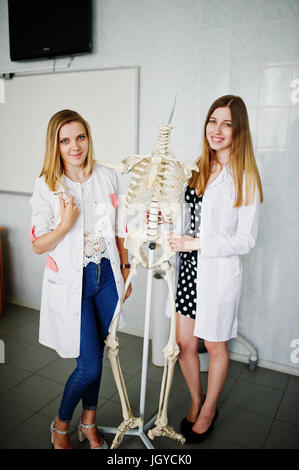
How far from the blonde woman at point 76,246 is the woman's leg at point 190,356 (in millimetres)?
353

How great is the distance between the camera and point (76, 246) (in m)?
1.51

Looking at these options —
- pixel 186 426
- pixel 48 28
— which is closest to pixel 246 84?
pixel 48 28

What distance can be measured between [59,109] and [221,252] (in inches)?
75.7

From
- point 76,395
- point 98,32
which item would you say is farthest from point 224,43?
point 76,395

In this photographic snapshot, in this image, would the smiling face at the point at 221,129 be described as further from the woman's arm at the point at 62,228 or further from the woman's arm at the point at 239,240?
Result: the woman's arm at the point at 62,228

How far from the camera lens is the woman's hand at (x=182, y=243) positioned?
5.00ft

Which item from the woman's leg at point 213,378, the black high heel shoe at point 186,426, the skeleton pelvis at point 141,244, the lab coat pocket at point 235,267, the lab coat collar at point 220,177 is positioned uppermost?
the lab coat collar at point 220,177

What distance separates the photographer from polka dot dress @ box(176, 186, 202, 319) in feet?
5.60

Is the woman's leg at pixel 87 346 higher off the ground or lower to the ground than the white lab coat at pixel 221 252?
lower

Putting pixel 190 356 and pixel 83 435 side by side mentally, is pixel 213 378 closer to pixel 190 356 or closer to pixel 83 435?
pixel 190 356

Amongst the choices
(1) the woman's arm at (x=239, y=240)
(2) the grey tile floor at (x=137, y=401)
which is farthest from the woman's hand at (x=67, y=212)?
(2) the grey tile floor at (x=137, y=401)

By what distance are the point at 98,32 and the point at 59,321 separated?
2.00m

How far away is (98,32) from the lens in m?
2.63
